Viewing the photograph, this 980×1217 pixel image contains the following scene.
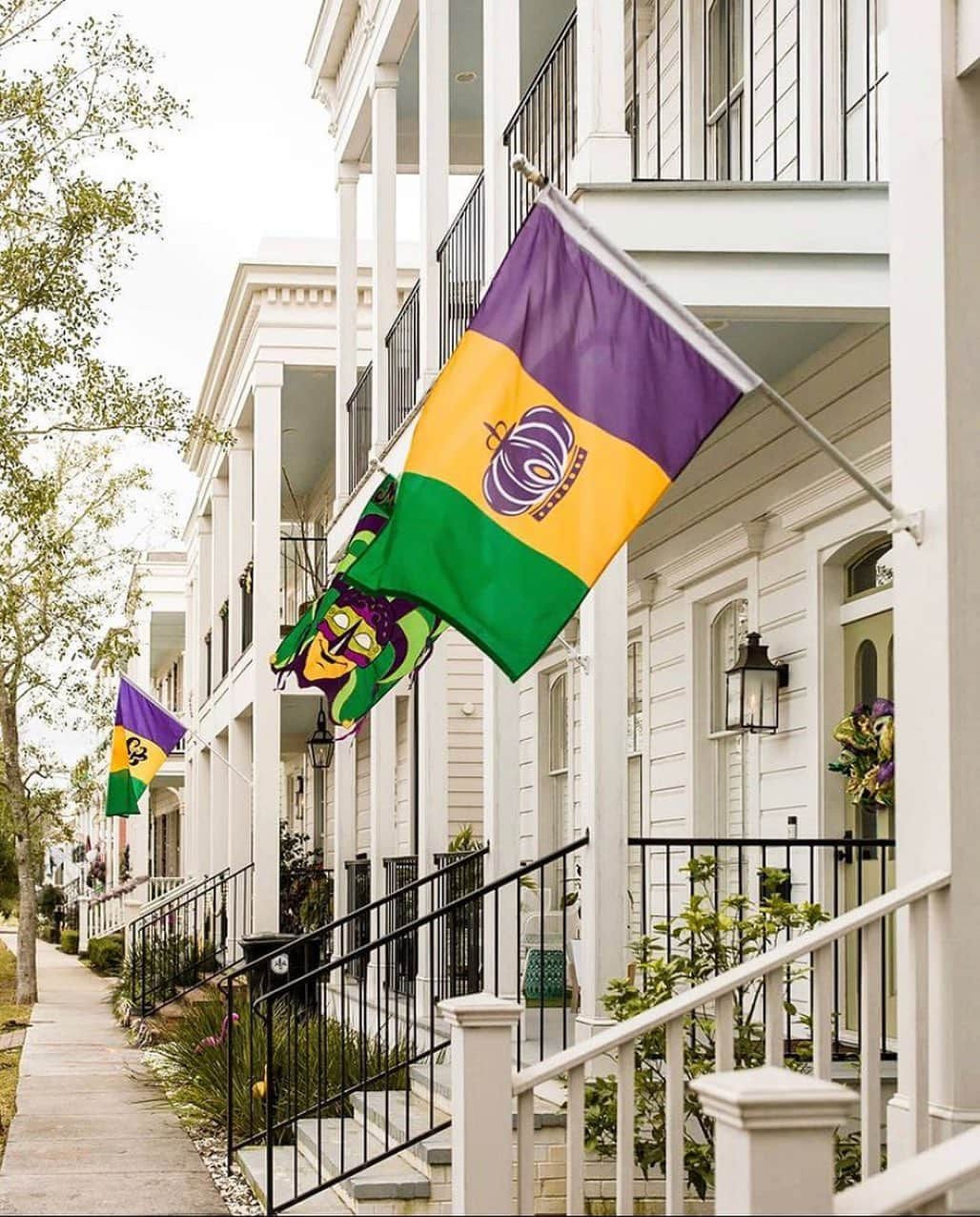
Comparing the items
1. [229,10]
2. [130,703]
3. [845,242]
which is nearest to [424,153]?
[845,242]

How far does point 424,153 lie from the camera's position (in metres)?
13.5

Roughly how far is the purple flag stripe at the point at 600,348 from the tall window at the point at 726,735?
5.67 m

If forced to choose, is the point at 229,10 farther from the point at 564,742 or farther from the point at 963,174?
the point at 963,174

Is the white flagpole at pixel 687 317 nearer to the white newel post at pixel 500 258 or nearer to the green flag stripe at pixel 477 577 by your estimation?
the green flag stripe at pixel 477 577

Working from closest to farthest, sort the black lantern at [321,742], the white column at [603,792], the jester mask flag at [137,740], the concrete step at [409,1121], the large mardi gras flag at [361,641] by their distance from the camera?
the white column at [603,792] < the concrete step at [409,1121] < the large mardi gras flag at [361,641] < the jester mask flag at [137,740] < the black lantern at [321,742]

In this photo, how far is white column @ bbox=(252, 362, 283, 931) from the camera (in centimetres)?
2095

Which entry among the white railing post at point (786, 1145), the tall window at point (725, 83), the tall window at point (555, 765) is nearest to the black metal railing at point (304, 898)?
the tall window at point (555, 765)

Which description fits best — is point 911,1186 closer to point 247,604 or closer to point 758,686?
point 758,686

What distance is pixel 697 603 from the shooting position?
1299cm

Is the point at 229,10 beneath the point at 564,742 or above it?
above

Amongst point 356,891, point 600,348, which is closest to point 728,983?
point 600,348

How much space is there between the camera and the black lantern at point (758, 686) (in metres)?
11.2

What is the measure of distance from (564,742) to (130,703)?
6.58 metres

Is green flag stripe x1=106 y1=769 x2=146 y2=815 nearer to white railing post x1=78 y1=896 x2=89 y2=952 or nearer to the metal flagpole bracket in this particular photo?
the metal flagpole bracket
